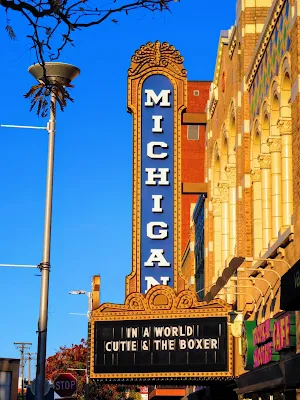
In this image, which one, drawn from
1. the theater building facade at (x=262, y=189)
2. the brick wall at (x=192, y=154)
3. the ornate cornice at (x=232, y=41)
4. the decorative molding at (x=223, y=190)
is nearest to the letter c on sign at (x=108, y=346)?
the theater building facade at (x=262, y=189)

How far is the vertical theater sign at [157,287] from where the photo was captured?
2900 centimetres

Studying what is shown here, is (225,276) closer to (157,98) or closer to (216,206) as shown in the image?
(216,206)

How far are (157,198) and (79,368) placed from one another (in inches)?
2538

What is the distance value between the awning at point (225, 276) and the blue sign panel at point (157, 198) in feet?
6.52

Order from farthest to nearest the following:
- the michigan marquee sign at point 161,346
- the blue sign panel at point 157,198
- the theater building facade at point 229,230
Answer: the blue sign panel at point 157,198 < the michigan marquee sign at point 161,346 < the theater building facade at point 229,230

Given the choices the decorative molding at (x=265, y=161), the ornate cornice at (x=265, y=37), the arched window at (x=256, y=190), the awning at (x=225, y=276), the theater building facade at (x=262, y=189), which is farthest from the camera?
the awning at (x=225, y=276)

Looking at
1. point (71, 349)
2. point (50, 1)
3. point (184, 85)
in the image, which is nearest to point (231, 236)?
point (184, 85)

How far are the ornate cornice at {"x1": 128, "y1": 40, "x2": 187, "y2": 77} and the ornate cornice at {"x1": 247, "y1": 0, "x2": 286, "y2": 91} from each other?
10.9 feet

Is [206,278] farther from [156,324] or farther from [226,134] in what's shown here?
[156,324]

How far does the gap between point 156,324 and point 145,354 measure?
968 mm

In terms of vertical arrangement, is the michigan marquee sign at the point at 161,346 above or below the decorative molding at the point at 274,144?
below

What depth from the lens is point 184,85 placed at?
32.6m

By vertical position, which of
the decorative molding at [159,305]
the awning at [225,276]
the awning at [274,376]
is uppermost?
the awning at [225,276]

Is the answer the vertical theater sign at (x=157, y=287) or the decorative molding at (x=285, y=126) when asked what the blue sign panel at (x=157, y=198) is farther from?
the decorative molding at (x=285, y=126)
